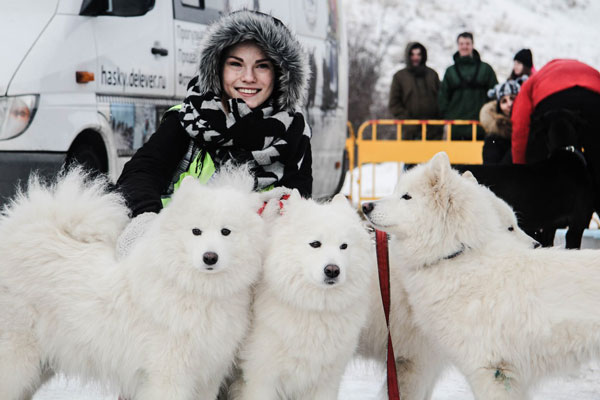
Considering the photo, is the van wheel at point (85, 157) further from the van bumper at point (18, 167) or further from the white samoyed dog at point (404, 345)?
the white samoyed dog at point (404, 345)

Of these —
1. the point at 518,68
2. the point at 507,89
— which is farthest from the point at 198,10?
the point at 518,68

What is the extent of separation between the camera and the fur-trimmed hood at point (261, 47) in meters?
4.13

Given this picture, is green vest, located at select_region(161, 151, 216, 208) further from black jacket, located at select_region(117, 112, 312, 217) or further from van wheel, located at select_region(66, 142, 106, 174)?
van wheel, located at select_region(66, 142, 106, 174)

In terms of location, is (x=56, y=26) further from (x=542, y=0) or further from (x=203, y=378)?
(x=542, y=0)

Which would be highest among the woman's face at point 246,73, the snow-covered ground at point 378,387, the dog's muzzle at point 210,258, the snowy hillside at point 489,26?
the snowy hillside at point 489,26

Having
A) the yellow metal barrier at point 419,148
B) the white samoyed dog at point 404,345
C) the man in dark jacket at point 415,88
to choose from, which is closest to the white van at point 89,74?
the white samoyed dog at point 404,345

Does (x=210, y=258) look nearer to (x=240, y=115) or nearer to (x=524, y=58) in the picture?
(x=240, y=115)

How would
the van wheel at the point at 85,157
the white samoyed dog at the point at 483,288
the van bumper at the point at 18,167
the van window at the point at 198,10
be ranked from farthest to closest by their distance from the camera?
the van window at the point at 198,10
the van wheel at the point at 85,157
the van bumper at the point at 18,167
the white samoyed dog at the point at 483,288

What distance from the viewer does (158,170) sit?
4039 millimetres

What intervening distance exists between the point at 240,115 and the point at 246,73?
0.25m

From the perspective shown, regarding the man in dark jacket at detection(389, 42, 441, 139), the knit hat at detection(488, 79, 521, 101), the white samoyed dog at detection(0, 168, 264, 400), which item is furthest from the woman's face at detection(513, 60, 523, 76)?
the white samoyed dog at detection(0, 168, 264, 400)

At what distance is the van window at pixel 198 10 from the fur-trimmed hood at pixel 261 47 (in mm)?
2939

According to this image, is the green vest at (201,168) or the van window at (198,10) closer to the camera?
the green vest at (201,168)

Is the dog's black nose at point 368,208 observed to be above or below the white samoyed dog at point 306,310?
above
